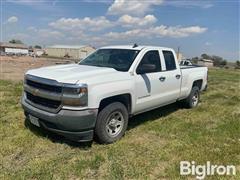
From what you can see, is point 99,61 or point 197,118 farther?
point 197,118

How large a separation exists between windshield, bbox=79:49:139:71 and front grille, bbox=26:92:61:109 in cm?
148

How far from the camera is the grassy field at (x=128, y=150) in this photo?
152 inches

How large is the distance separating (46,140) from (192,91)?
15.7ft

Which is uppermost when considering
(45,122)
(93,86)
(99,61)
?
(99,61)

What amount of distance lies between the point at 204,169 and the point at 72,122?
2206mm

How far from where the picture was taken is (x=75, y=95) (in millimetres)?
4195

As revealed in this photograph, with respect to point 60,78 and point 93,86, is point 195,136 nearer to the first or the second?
point 93,86

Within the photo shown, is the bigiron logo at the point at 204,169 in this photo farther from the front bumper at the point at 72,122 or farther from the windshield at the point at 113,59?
the windshield at the point at 113,59

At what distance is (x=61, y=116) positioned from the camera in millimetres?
4293

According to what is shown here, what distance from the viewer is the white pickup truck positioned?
14.0ft

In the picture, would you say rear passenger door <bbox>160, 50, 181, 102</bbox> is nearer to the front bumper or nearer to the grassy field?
the grassy field

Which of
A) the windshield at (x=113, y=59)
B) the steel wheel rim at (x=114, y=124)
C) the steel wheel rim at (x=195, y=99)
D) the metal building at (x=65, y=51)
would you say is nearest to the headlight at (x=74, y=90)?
the steel wheel rim at (x=114, y=124)

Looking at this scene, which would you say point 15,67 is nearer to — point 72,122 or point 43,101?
point 43,101

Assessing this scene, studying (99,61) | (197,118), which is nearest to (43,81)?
(99,61)
